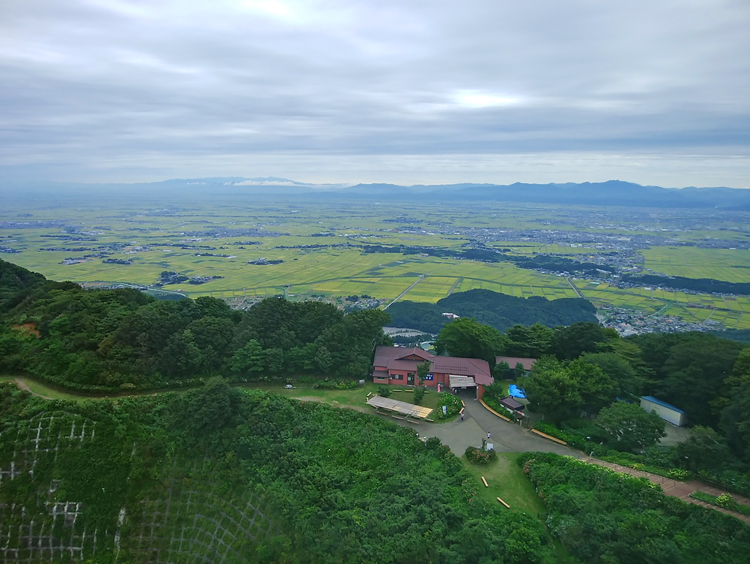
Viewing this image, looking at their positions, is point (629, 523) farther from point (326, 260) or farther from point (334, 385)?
point (326, 260)

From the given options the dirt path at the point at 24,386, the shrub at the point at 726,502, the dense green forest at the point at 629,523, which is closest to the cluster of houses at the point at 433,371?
the dense green forest at the point at 629,523

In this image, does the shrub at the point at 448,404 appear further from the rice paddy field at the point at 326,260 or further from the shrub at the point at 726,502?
the rice paddy field at the point at 326,260

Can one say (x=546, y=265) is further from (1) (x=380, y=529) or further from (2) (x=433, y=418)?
(1) (x=380, y=529)

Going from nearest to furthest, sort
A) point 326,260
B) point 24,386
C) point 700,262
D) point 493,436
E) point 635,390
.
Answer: point 493,436 → point 24,386 → point 635,390 → point 326,260 → point 700,262

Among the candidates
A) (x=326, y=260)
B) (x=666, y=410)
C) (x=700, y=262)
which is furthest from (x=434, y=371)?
(x=700, y=262)

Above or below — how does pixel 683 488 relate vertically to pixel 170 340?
below

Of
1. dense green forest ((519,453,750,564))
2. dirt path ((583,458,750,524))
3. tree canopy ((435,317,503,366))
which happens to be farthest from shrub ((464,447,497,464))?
tree canopy ((435,317,503,366))
